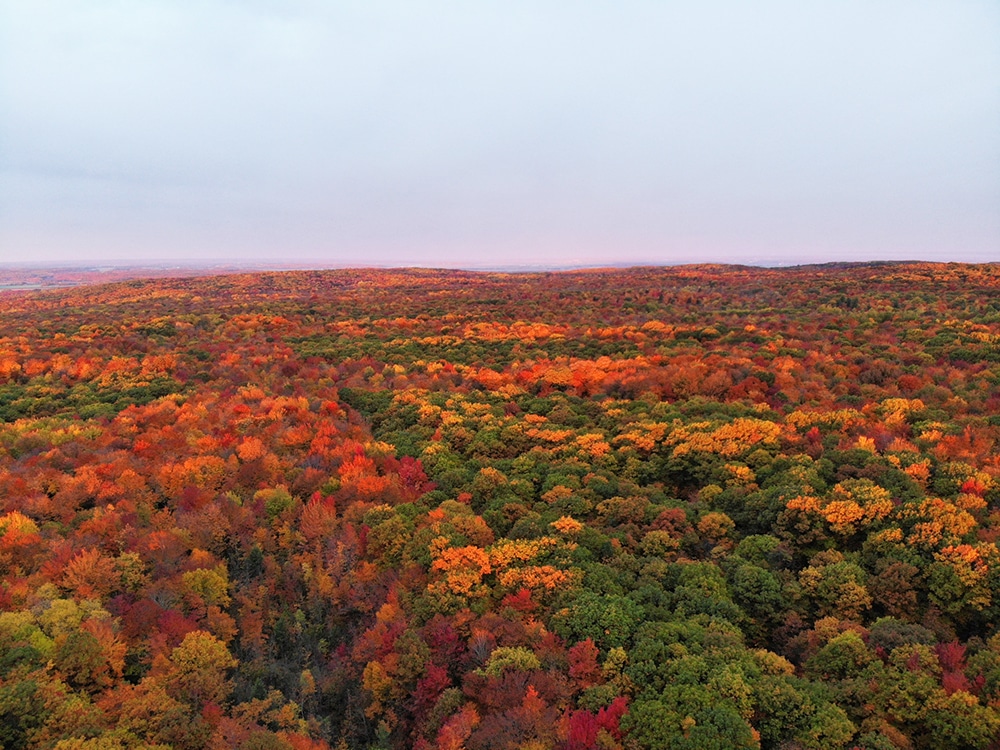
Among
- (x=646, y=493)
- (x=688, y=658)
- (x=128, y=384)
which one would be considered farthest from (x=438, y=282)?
(x=688, y=658)

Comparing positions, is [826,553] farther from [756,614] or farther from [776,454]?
[776,454]

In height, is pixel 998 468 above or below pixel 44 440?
above

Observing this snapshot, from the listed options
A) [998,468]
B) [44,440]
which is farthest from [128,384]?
[998,468]

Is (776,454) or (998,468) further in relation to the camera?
(776,454)

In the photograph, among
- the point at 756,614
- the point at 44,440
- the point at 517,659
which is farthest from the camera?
the point at 44,440

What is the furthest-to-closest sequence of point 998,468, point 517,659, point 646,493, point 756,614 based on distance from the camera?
point 646,493 < point 998,468 < point 756,614 < point 517,659

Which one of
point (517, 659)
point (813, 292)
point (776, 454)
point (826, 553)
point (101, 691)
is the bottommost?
point (101, 691)
